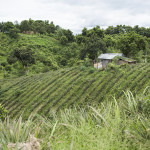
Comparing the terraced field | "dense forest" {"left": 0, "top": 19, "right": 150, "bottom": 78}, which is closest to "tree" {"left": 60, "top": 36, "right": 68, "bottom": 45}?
"dense forest" {"left": 0, "top": 19, "right": 150, "bottom": 78}

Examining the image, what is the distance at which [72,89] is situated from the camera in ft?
40.9

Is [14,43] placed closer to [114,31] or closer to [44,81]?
[44,81]

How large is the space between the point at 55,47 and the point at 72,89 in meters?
21.1

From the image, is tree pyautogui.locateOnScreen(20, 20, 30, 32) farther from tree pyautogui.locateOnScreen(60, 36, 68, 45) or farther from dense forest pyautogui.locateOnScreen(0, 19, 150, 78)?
tree pyautogui.locateOnScreen(60, 36, 68, 45)

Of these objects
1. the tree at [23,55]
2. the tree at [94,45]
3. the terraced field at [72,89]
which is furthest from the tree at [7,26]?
the terraced field at [72,89]

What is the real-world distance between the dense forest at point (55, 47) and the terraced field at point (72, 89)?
480 cm

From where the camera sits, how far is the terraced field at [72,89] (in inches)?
418

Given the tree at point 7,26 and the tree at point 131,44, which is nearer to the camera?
the tree at point 131,44

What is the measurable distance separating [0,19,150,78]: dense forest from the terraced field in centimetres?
480

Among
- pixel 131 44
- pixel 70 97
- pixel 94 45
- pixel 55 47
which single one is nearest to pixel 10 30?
pixel 55 47

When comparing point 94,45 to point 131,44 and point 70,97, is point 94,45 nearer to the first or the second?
point 131,44

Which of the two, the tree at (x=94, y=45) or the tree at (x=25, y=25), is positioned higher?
the tree at (x=25, y=25)

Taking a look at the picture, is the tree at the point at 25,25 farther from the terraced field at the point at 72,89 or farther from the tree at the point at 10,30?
the terraced field at the point at 72,89

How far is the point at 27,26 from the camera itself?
1419 inches
